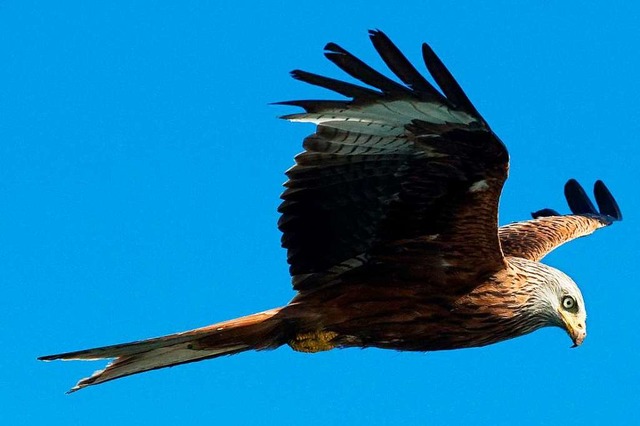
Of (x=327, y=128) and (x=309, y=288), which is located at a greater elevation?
(x=327, y=128)

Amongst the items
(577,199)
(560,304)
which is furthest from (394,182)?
(577,199)

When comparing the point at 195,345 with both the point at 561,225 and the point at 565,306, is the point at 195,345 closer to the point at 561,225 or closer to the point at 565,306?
the point at 565,306

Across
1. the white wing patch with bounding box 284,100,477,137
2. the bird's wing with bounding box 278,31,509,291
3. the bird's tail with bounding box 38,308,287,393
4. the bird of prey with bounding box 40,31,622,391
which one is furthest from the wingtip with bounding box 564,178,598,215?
the white wing patch with bounding box 284,100,477,137

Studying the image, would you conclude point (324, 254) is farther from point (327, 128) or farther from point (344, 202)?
point (327, 128)

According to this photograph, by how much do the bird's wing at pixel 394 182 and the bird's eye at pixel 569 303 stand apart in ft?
1.55

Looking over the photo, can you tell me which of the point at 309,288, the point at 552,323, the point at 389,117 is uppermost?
the point at 389,117

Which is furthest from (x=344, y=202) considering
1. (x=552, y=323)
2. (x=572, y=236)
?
(x=572, y=236)

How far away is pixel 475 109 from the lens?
7.34 meters

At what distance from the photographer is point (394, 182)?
25.7ft

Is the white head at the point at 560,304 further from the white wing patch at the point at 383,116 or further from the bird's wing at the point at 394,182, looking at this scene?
the white wing patch at the point at 383,116

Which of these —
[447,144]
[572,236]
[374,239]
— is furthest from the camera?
[572,236]

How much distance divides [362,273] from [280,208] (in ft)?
2.50

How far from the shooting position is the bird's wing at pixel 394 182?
7219 millimetres

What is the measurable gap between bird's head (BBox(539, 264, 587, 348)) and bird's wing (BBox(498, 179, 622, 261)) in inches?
43.9
